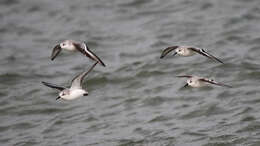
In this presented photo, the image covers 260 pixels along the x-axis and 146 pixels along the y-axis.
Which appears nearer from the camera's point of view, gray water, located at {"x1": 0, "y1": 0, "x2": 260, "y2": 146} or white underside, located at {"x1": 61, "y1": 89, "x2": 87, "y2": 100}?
white underside, located at {"x1": 61, "y1": 89, "x2": 87, "y2": 100}

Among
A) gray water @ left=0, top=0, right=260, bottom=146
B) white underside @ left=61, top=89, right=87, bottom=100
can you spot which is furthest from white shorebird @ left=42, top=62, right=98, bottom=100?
gray water @ left=0, top=0, right=260, bottom=146

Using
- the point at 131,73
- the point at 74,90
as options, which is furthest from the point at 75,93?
the point at 131,73

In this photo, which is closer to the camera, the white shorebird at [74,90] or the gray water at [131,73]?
the white shorebird at [74,90]

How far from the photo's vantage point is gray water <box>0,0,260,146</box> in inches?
585

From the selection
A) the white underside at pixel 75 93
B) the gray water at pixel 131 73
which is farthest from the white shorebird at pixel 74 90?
the gray water at pixel 131 73

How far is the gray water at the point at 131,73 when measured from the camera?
14.9 metres

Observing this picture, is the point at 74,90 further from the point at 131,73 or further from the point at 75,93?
the point at 131,73

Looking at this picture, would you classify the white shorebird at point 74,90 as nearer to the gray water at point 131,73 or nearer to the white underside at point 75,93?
the white underside at point 75,93

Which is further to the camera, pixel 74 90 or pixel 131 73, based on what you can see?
pixel 131 73

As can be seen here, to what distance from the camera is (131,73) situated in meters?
18.5

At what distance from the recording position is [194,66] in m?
18.4

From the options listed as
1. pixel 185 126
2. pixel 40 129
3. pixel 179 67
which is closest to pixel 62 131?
pixel 40 129

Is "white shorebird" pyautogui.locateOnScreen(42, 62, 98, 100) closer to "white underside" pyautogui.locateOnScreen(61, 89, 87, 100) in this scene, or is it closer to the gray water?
"white underside" pyautogui.locateOnScreen(61, 89, 87, 100)

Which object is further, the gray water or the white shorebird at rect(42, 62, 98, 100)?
the gray water
